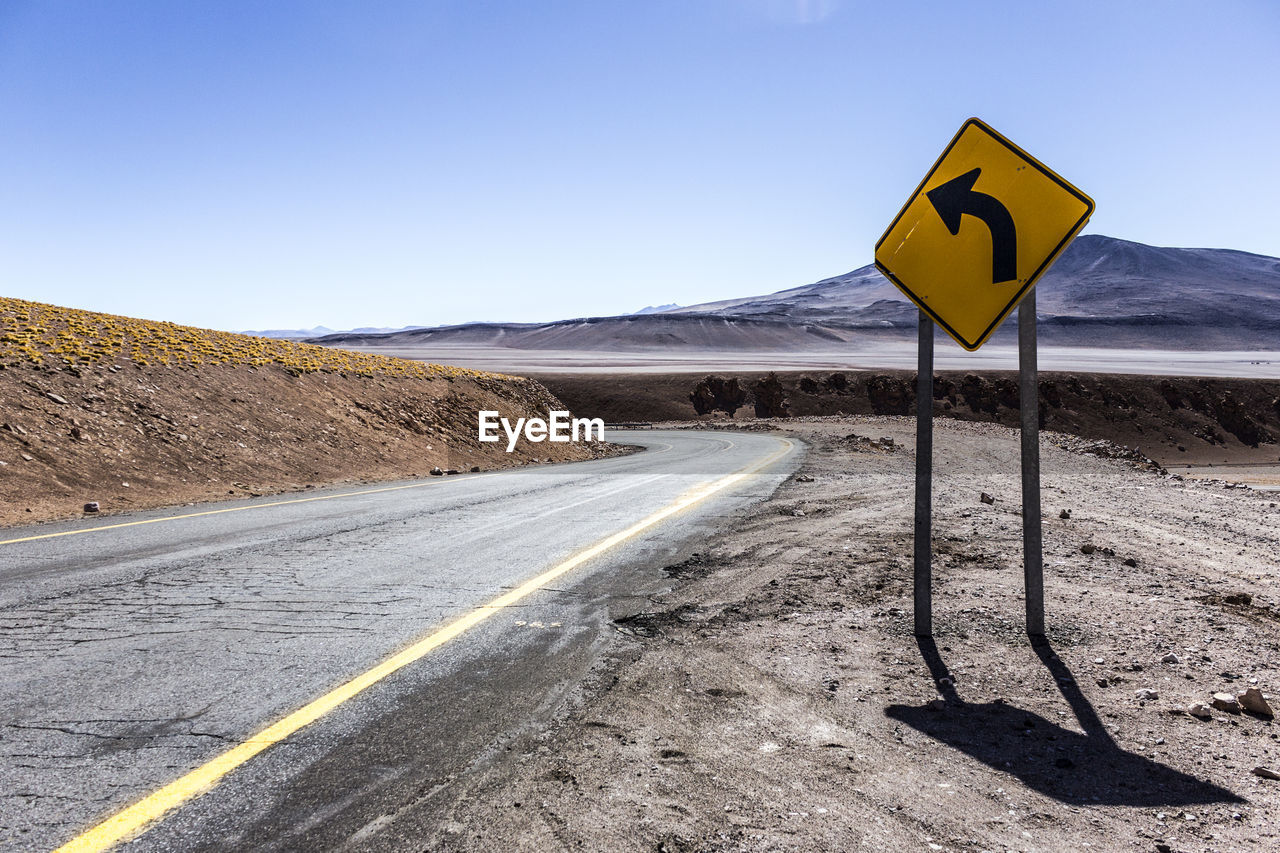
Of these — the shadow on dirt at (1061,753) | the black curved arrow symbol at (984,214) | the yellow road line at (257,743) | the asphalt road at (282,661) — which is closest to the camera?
the yellow road line at (257,743)

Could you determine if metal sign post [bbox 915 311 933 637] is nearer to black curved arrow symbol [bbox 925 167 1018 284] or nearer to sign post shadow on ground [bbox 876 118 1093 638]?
sign post shadow on ground [bbox 876 118 1093 638]

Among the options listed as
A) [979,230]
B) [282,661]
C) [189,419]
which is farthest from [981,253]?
[189,419]

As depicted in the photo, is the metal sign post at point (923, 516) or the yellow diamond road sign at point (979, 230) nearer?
the yellow diamond road sign at point (979, 230)

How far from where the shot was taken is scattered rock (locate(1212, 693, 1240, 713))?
337 centimetres

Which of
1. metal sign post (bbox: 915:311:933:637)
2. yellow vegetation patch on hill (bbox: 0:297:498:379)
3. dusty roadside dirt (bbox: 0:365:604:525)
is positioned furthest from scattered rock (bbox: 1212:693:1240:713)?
yellow vegetation patch on hill (bbox: 0:297:498:379)

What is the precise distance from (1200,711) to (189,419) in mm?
18018

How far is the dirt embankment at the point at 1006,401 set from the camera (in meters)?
56.8

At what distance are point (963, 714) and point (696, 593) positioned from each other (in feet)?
8.46

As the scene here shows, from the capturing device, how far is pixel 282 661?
4.09 metres

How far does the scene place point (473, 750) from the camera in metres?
3.05

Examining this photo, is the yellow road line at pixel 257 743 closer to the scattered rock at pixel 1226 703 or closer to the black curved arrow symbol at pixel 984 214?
the black curved arrow symbol at pixel 984 214

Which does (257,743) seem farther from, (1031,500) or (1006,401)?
(1006,401)

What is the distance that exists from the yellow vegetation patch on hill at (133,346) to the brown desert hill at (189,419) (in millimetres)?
63

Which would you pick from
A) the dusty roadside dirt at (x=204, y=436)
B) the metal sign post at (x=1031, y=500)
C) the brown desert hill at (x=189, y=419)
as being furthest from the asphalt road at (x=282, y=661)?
the brown desert hill at (x=189, y=419)
